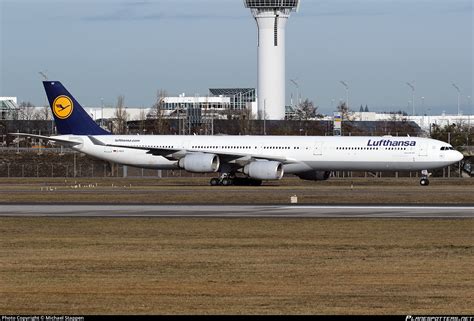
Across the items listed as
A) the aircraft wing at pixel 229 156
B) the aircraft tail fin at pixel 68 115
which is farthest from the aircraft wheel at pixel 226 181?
the aircraft tail fin at pixel 68 115

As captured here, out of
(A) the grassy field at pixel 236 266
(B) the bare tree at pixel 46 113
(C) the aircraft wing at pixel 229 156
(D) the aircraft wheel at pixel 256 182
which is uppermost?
(B) the bare tree at pixel 46 113

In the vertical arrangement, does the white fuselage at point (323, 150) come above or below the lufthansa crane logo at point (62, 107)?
below

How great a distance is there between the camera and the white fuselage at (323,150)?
6819 cm

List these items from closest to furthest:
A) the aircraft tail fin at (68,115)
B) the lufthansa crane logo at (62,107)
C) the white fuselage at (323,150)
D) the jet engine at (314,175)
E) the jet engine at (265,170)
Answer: the jet engine at (265,170), the white fuselage at (323,150), the jet engine at (314,175), the aircraft tail fin at (68,115), the lufthansa crane logo at (62,107)

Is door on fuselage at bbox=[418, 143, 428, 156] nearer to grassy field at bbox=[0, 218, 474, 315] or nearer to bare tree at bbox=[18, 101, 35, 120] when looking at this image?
grassy field at bbox=[0, 218, 474, 315]

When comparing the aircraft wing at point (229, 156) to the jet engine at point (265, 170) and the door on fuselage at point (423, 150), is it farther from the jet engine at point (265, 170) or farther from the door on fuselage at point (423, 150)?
the door on fuselage at point (423, 150)

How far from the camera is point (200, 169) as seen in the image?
67750 mm

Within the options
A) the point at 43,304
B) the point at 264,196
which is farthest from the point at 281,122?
the point at 43,304

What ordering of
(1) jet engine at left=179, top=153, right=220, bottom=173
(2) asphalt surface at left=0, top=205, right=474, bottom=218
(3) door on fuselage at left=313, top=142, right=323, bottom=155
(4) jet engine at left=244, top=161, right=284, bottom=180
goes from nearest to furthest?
(2) asphalt surface at left=0, top=205, right=474, bottom=218
(4) jet engine at left=244, top=161, right=284, bottom=180
(1) jet engine at left=179, top=153, right=220, bottom=173
(3) door on fuselage at left=313, top=142, right=323, bottom=155

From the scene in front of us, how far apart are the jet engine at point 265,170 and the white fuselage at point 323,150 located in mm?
2535

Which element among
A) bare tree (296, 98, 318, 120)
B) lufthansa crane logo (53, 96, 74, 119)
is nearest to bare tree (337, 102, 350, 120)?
bare tree (296, 98, 318, 120)

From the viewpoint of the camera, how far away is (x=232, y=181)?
6962cm

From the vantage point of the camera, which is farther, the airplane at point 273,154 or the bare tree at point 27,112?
the bare tree at point 27,112

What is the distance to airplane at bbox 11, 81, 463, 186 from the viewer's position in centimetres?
6800
